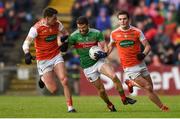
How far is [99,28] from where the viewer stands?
116ft

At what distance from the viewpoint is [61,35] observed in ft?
72.5

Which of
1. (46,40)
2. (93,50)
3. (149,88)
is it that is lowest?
(149,88)

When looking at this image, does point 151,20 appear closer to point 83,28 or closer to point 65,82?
point 83,28

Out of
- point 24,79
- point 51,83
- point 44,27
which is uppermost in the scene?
point 44,27

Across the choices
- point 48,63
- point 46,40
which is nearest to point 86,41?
point 46,40

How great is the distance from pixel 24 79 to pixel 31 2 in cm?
660

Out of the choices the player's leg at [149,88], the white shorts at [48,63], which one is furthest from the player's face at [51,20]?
the player's leg at [149,88]

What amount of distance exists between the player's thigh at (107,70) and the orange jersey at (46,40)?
4.07 feet

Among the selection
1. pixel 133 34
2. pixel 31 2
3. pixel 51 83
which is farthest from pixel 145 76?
pixel 31 2

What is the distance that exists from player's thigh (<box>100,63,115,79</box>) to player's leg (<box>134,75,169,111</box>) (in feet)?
1.97

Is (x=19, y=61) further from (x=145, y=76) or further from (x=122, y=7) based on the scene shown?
(x=145, y=76)

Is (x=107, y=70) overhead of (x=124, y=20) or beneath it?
beneath

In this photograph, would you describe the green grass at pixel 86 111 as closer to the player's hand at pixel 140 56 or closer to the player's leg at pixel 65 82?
the player's leg at pixel 65 82

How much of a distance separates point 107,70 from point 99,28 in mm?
14257
